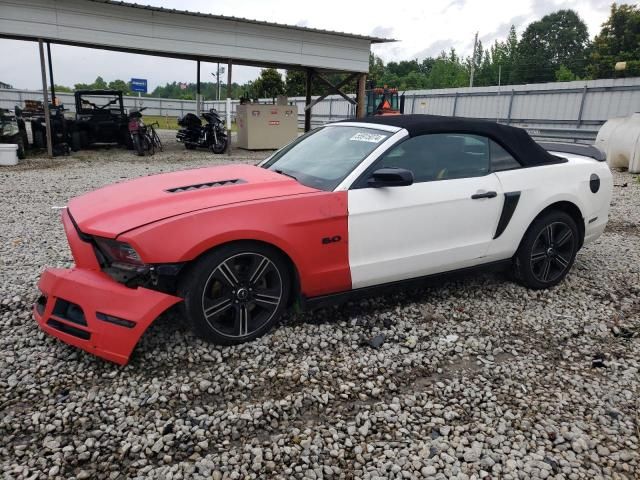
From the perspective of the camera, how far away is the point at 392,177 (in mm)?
3289

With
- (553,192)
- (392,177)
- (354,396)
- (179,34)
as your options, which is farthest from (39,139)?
(354,396)

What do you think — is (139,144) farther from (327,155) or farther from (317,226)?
(317,226)

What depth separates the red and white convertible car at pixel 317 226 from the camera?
285cm

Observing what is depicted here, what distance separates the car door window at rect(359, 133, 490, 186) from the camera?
3.60 m

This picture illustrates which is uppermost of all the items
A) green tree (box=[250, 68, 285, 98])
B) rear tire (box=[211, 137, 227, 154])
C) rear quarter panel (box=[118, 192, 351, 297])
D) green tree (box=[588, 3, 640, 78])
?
green tree (box=[588, 3, 640, 78])

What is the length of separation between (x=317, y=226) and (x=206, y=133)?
13.8 m

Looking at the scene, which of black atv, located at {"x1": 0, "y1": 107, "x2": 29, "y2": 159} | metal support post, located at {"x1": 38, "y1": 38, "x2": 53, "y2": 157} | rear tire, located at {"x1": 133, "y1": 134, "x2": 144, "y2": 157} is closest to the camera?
metal support post, located at {"x1": 38, "y1": 38, "x2": 53, "y2": 157}

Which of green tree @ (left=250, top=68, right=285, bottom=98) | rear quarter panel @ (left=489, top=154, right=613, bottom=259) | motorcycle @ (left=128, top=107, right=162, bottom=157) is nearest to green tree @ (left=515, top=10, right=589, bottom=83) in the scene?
green tree @ (left=250, top=68, right=285, bottom=98)

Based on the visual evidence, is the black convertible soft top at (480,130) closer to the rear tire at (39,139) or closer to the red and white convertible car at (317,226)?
the red and white convertible car at (317,226)

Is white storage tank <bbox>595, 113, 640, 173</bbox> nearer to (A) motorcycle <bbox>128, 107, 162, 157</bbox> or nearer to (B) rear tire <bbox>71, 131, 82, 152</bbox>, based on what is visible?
(A) motorcycle <bbox>128, 107, 162, 157</bbox>

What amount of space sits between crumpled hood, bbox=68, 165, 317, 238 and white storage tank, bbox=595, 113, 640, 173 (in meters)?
11.5

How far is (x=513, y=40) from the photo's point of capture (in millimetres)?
62094

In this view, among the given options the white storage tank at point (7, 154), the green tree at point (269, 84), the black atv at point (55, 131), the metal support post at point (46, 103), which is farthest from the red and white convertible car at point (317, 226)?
the green tree at point (269, 84)

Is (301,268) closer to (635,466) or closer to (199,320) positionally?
(199,320)
